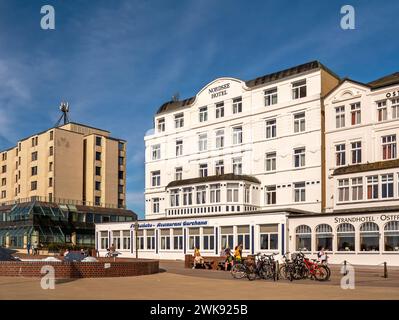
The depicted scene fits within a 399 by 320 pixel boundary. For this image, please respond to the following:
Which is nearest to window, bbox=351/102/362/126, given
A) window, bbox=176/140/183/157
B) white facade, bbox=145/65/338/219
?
white facade, bbox=145/65/338/219

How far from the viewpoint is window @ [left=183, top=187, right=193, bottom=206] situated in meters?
53.2

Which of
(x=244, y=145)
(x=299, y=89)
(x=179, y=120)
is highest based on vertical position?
(x=299, y=89)

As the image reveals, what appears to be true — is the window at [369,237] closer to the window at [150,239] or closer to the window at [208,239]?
the window at [208,239]

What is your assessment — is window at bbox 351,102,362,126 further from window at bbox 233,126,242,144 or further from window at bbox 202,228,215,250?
window at bbox 202,228,215,250

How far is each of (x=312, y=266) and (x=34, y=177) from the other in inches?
2874

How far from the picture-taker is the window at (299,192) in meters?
47.3

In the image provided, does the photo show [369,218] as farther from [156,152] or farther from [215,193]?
[156,152]

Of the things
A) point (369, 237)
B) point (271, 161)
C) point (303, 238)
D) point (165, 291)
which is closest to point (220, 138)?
point (271, 161)

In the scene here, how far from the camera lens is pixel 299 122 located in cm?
4812

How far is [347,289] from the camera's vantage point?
1916cm

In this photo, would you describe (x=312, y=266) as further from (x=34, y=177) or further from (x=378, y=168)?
(x=34, y=177)

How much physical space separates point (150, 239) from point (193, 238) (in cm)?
669

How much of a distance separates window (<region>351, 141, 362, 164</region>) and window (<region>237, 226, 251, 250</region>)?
10.5 m

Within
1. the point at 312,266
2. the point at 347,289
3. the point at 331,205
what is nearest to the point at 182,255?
the point at 331,205
